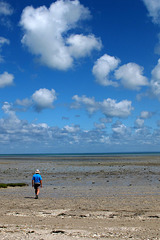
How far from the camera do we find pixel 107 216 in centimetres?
1380

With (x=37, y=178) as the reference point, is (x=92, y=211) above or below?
below

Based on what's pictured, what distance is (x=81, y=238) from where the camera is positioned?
9.96 m

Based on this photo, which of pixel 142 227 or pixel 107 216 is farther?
pixel 107 216

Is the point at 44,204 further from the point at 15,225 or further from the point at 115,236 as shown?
the point at 115,236

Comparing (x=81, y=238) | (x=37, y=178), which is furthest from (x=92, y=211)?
(x=37, y=178)

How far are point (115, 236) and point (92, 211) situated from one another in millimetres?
4976

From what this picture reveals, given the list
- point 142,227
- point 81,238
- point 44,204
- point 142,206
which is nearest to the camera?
point 81,238

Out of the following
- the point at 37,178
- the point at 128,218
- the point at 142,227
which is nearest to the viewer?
the point at 142,227

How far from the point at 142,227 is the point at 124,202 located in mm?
6270

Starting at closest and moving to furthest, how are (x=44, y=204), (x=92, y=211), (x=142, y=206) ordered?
(x=92, y=211) < (x=142, y=206) < (x=44, y=204)

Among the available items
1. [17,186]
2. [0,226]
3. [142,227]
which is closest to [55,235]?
[0,226]

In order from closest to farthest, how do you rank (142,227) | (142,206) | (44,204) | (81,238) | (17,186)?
(81,238), (142,227), (142,206), (44,204), (17,186)

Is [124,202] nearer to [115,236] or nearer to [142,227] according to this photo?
[142,227]

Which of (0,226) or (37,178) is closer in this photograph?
(0,226)
